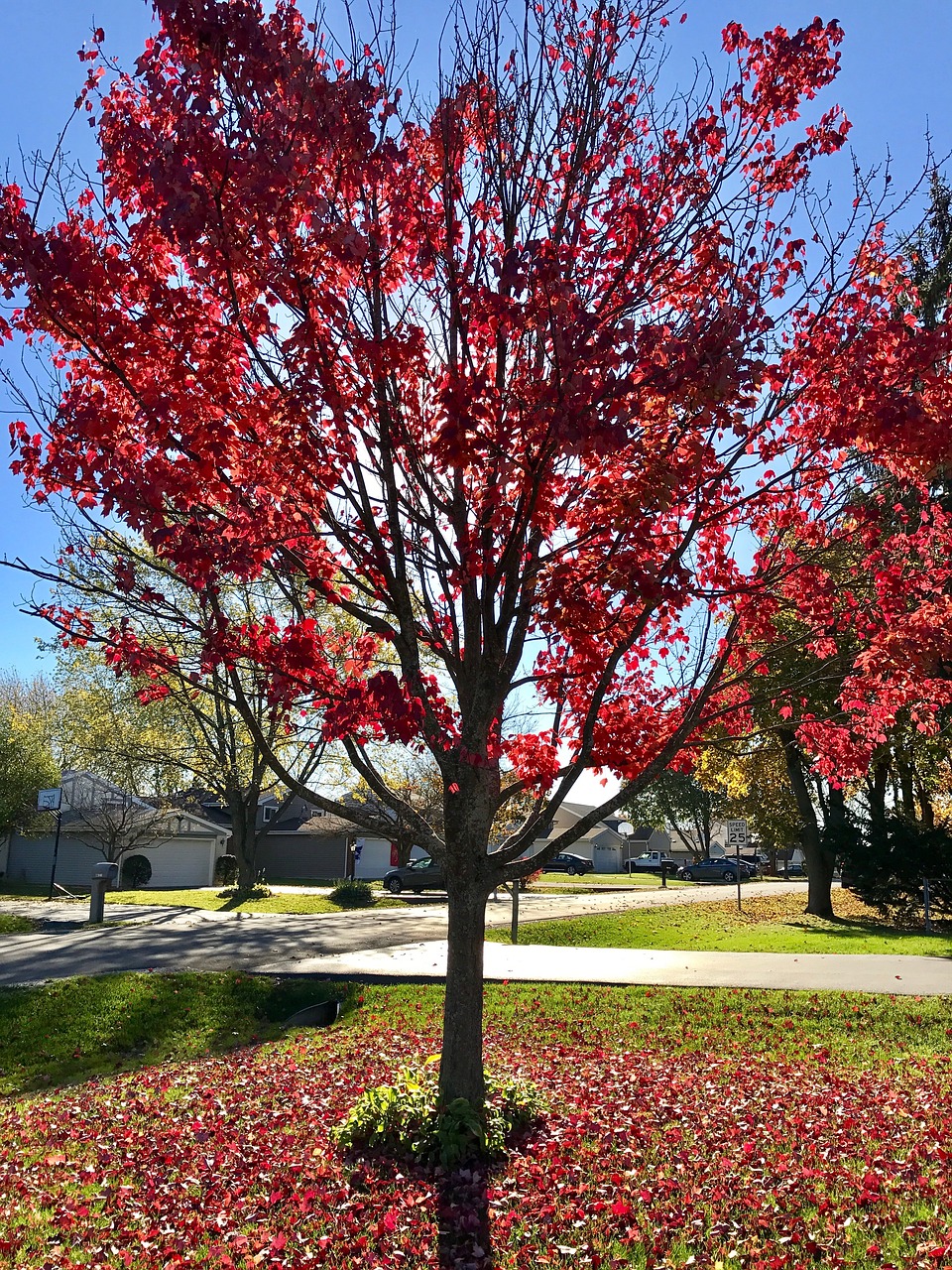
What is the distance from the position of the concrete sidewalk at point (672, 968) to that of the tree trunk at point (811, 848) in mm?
9097

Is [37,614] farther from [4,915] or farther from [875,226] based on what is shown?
[4,915]

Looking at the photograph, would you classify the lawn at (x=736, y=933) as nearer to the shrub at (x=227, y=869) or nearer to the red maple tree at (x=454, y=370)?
the red maple tree at (x=454, y=370)

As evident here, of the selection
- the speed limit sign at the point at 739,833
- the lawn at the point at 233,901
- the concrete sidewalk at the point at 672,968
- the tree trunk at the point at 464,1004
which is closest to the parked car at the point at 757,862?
the speed limit sign at the point at 739,833

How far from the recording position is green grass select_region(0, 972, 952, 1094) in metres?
9.19

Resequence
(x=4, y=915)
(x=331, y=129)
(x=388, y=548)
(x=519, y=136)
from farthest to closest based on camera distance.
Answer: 1. (x=4, y=915)
2. (x=388, y=548)
3. (x=519, y=136)
4. (x=331, y=129)

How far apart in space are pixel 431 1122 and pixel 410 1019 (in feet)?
18.0

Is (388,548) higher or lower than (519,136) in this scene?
lower

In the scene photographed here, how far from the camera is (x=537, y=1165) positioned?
501cm

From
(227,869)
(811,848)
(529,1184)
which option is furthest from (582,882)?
(529,1184)

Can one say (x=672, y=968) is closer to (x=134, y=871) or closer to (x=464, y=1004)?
(x=464, y=1004)

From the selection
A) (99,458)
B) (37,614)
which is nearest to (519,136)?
(99,458)

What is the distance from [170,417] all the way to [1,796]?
3154cm

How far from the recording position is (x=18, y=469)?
214 inches

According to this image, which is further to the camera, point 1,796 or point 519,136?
point 1,796
